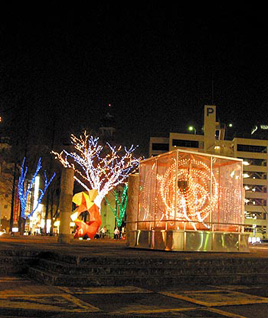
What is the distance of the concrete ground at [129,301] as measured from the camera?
20.7 feet

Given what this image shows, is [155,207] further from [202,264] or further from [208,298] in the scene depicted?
[208,298]

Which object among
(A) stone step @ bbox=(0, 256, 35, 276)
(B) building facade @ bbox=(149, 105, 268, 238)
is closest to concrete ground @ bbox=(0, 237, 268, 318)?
(A) stone step @ bbox=(0, 256, 35, 276)

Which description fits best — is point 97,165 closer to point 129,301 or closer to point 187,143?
point 129,301

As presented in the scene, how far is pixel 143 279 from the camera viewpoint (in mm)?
9492

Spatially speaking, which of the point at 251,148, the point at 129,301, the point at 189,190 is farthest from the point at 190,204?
the point at 251,148

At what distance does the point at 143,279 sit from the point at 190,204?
20.6ft

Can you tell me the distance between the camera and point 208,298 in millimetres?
7859

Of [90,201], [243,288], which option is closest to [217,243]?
[243,288]

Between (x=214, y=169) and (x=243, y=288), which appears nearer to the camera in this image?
(x=243, y=288)

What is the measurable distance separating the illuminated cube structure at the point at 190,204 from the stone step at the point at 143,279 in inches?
156

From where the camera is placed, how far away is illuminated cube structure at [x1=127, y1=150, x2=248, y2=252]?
580 inches

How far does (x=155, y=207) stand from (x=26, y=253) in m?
5.74

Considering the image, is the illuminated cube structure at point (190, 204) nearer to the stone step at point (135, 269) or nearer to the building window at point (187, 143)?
the stone step at point (135, 269)

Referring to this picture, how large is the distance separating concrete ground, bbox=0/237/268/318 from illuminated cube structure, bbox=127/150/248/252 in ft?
17.0
